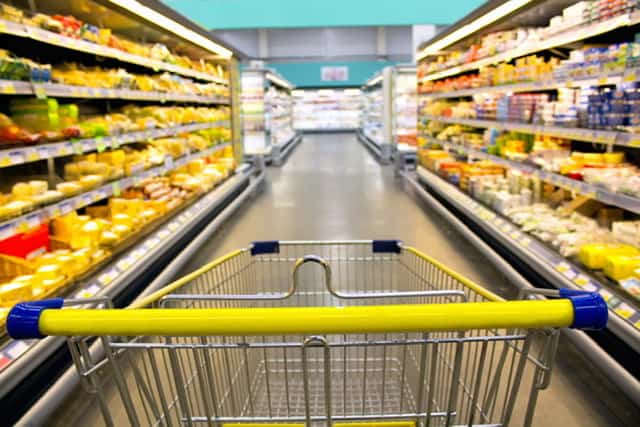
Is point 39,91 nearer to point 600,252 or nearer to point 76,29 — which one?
point 76,29

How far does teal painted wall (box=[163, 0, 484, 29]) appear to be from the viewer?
1471 centimetres

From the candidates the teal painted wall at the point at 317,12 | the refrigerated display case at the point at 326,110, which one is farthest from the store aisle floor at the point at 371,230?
the refrigerated display case at the point at 326,110

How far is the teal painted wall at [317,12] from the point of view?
14711 millimetres

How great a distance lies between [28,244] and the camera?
313 centimetres

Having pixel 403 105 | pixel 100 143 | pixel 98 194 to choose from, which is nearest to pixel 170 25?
pixel 100 143

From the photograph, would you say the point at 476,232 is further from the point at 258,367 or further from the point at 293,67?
the point at 293,67

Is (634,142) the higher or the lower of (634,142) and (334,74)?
the lower

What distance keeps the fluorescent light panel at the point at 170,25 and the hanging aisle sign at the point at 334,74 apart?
1516cm

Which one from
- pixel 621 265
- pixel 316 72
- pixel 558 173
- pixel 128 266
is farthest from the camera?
pixel 316 72

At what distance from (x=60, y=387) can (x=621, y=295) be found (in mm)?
2546

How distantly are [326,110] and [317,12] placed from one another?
9.55m

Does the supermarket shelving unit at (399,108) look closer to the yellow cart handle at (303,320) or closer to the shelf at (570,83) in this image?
the shelf at (570,83)

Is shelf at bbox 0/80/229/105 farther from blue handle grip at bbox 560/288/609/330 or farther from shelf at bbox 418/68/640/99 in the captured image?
shelf at bbox 418/68/640/99

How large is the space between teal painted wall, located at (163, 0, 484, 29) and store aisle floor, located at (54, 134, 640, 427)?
5588 mm
